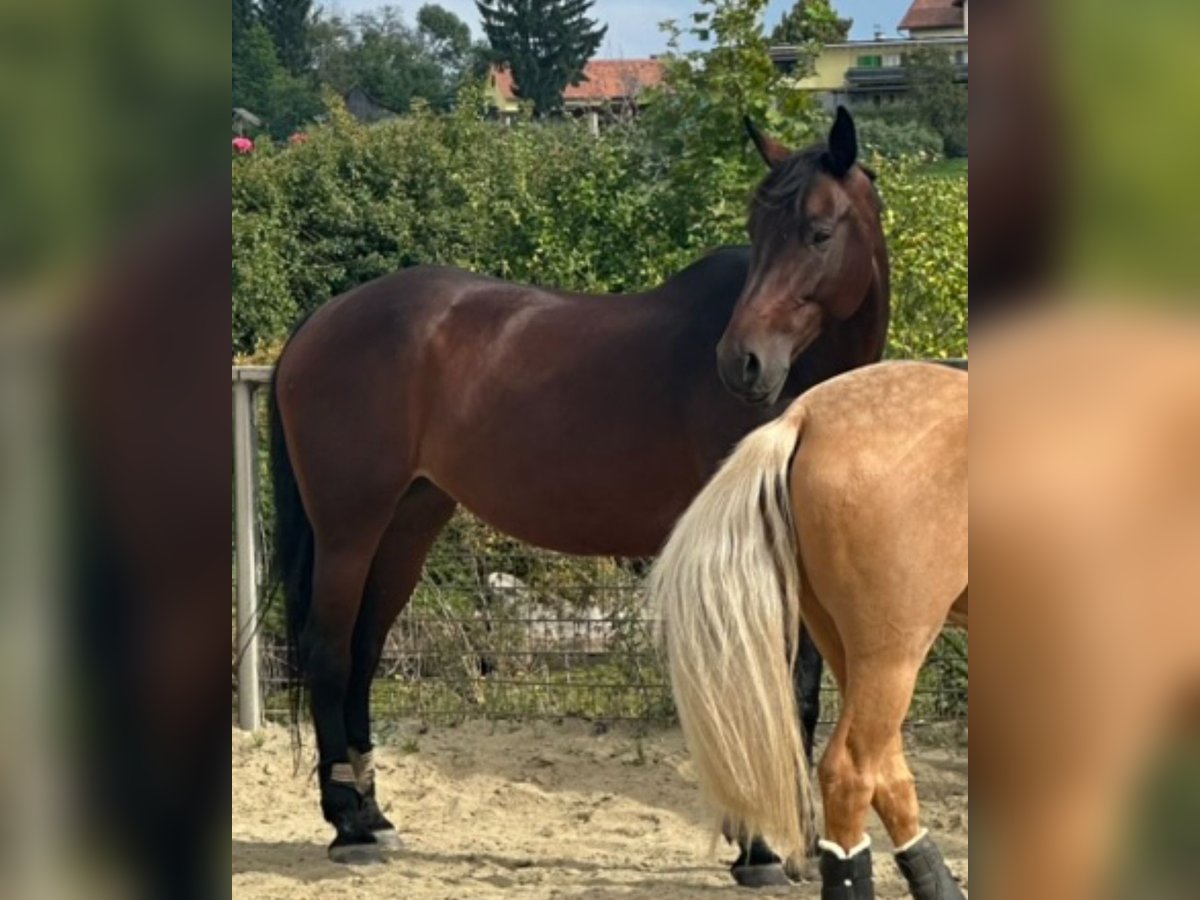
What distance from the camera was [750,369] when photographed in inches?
148

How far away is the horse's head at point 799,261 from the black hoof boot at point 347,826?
1681mm

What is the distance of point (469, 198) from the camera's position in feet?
51.8

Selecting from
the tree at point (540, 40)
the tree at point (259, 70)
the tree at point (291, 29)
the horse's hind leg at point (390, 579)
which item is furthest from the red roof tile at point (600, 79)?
the horse's hind leg at point (390, 579)

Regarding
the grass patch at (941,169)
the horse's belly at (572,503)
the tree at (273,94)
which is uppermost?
the tree at (273,94)

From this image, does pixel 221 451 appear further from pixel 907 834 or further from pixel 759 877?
pixel 759 877

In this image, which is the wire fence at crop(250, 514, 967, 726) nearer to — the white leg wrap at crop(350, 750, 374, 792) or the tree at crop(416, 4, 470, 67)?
the white leg wrap at crop(350, 750, 374, 792)

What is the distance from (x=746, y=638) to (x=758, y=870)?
151cm

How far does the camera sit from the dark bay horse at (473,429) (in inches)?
168

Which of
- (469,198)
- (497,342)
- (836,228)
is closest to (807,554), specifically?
(836,228)

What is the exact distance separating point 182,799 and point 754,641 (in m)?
2.24

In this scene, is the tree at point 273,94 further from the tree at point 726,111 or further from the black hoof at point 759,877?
the black hoof at point 759,877

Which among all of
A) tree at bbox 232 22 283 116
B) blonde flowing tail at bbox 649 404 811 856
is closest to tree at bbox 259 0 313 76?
tree at bbox 232 22 283 116

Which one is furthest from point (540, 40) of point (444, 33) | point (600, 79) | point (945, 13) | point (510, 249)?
point (945, 13)

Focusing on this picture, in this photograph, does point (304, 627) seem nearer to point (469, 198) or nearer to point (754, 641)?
point (754, 641)
